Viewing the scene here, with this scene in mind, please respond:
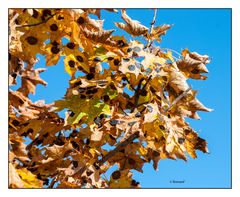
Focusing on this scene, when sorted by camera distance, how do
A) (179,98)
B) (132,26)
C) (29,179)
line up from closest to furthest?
(29,179)
(179,98)
(132,26)

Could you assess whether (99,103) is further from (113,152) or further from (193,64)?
(193,64)

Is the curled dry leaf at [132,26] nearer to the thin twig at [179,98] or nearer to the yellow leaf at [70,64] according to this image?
the yellow leaf at [70,64]

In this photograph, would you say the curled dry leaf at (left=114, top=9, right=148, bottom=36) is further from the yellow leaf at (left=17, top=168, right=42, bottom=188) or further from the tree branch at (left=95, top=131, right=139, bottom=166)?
the yellow leaf at (left=17, top=168, right=42, bottom=188)

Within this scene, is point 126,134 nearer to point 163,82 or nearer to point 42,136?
point 163,82

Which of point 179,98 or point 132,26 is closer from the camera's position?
point 179,98

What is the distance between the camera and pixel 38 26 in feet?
16.6

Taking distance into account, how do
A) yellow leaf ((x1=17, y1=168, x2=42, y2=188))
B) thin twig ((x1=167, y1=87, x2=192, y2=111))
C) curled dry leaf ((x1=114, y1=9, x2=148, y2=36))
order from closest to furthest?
yellow leaf ((x1=17, y1=168, x2=42, y2=188)), thin twig ((x1=167, y1=87, x2=192, y2=111)), curled dry leaf ((x1=114, y1=9, x2=148, y2=36))

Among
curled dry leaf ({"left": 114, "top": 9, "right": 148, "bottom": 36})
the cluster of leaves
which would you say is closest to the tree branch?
the cluster of leaves

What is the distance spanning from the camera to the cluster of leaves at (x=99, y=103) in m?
4.74

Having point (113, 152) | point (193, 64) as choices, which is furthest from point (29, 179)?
point (193, 64)

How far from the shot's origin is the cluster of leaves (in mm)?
4742

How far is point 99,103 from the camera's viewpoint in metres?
4.98

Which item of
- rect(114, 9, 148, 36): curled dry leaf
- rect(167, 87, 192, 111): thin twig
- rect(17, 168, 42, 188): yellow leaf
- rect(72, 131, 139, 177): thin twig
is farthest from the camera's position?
rect(114, 9, 148, 36): curled dry leaf

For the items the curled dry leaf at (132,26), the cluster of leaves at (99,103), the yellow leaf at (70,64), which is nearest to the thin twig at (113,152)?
the cluster of leaves at (99,103)
